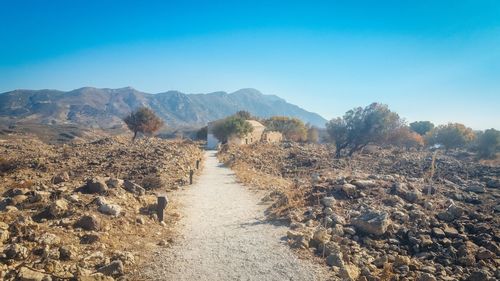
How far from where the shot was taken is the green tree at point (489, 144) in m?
47.7

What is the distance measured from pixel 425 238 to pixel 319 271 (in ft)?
13.3

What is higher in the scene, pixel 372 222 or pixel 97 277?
pixel 372 222

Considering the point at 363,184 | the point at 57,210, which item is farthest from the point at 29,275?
the point at 363,184

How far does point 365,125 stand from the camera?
3572 centimetres

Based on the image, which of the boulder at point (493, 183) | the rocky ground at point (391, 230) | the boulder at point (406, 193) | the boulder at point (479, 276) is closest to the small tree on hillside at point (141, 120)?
the rocky ground at point (391, 230)

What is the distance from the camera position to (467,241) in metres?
9.02

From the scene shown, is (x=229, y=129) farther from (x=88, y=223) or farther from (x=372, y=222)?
(x=88, y=223)

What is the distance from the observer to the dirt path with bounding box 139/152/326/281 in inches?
272

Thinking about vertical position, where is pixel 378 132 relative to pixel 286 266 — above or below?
above

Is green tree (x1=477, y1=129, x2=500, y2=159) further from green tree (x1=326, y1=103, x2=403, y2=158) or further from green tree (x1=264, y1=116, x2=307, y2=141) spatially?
green tree (x1=264, y1=116, x2=307, y2=141)

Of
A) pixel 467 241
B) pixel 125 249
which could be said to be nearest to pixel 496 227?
pixel 467 241

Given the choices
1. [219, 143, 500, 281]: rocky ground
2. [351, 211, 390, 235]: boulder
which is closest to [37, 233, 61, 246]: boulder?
[219, 143, 500, 281]: rocky ground

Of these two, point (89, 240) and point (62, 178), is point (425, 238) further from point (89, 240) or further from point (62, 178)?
point (62, 178)

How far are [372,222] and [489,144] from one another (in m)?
52.6
